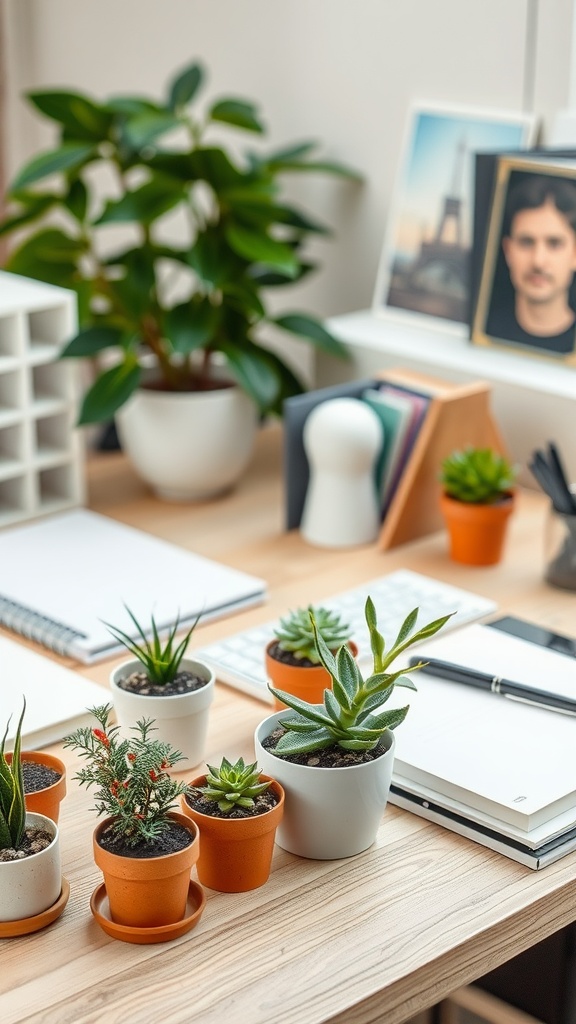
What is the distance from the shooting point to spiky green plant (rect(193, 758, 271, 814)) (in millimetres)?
949

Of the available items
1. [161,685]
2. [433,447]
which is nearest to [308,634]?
[161,685]

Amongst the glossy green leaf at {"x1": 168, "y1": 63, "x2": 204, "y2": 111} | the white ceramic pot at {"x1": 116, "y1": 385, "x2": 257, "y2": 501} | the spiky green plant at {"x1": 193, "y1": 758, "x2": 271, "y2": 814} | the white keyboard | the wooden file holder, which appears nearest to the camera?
the spiky green plant at {"x1": 193, "y1": 758, "x2": 271, "y2": 814}

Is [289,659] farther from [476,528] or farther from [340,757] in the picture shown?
[476,528]

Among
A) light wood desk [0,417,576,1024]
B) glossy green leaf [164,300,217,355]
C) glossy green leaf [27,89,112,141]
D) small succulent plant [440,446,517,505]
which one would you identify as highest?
glossy green leaf [27,89,112,141]

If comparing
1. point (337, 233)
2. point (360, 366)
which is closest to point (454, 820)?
point (360, 366)

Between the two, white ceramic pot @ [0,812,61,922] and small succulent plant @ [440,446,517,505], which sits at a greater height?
small succulent plant @ [440,446,517,505]

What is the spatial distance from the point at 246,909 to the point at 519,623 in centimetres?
50

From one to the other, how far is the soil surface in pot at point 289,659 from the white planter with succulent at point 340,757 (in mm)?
135

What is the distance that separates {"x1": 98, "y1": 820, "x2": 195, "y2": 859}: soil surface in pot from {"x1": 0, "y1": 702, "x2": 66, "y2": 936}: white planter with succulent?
4cm

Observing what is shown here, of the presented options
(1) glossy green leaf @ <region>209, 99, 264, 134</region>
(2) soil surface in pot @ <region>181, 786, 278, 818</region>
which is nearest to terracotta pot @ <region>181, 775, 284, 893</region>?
(2) soil surface in pot @ <region>181, 786, 278, 818</region>

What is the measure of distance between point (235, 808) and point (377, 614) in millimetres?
447

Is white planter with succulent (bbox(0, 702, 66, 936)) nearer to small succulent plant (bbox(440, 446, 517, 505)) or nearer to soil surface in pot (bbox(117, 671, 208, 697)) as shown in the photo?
soil surface in pot (bbox(117, 671, 208, 697))

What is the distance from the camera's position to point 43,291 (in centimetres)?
164

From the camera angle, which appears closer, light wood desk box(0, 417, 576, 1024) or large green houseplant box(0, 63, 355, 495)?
light wood desk box(0, 417, 576, 1024)
